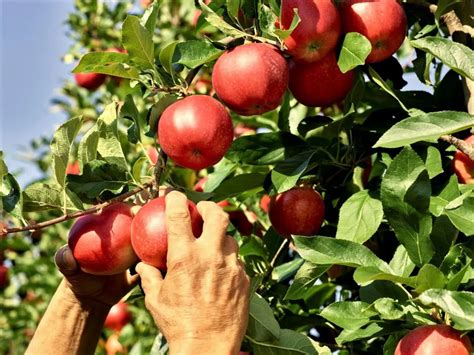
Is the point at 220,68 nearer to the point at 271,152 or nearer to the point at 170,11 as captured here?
the point at 271,152

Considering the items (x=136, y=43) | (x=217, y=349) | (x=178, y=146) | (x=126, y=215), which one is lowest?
(x=217, y=349)

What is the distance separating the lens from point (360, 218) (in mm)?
1382

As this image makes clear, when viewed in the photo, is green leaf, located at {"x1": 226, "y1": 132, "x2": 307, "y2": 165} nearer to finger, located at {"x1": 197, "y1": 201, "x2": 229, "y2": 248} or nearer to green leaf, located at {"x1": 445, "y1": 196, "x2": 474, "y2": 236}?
finger, located at {"x1": 197, "y1": 201, "x2": 229, "y2": 248}

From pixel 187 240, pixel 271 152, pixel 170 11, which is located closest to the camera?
pixel 187 240

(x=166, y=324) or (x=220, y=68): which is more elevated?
(x=220, y=68)

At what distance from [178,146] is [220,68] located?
0.15 meters

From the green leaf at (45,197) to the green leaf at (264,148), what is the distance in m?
0.34

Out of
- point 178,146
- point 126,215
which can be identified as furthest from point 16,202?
point 178,146

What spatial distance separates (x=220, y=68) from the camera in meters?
1.37

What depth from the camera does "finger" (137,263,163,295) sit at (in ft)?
4.19

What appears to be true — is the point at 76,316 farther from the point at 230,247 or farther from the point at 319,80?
the point at 319,80

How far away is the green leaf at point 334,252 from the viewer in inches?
49.1

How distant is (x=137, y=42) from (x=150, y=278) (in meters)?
0.42

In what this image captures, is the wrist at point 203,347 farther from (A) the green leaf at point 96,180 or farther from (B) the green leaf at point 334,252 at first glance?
(A) the green leaf at point 96,180
